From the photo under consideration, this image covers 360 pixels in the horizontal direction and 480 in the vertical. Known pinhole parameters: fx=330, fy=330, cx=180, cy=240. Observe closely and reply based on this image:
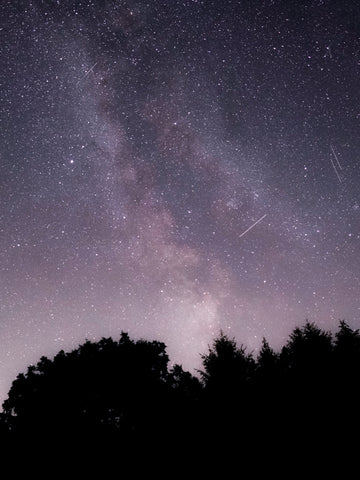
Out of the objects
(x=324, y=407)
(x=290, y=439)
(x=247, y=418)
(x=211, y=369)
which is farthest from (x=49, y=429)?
(x=324, y=407)

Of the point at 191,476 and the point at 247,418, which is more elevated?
the point at 247,418

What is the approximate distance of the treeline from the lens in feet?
55.3

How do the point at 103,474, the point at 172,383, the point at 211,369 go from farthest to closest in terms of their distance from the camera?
the point at 172,383 → the point at 211,369 → the point at 103,474

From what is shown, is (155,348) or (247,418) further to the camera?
(155,348)

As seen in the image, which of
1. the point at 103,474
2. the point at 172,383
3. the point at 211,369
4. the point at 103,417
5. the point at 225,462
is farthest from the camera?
the point at 172,383

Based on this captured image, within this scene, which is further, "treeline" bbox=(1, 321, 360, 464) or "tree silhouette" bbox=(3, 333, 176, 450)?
"tree silhouette" bbox=(3, 333, 176, 450)

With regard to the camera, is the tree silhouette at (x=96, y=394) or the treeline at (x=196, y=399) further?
the tree silhouette at (x=96, y=394)

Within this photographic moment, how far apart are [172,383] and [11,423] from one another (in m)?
9.76

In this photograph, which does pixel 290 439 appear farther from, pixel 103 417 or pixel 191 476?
pixel 103 417

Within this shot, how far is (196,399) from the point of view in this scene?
20.5 meters

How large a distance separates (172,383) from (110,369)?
14.3 feet

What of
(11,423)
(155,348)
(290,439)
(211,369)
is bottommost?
(290,439)

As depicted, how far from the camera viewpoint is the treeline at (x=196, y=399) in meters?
16.9

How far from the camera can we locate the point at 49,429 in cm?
1794
